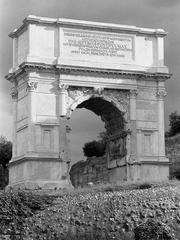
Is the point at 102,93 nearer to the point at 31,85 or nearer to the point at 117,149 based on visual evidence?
the point at 117,149

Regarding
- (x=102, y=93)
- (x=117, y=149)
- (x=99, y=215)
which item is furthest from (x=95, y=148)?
(x=99, y=215)

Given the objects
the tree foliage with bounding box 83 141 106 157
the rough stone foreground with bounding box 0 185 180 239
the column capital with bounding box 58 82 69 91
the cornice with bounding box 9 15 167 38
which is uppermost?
the cornice with bounding box 9 15 167 38

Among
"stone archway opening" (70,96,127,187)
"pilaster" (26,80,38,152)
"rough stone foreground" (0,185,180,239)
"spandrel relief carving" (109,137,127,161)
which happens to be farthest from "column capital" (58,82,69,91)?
"rough stone foreground" (0,185,180,239)

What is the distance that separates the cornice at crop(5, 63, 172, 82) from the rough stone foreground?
1682 centimetres

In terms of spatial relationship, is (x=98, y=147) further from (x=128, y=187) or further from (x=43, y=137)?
(x=128, y=187)

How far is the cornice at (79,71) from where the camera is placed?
108 feet

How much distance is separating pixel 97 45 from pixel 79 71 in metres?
1.84

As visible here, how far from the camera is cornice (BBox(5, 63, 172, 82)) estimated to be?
32.8m

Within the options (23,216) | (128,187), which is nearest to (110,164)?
(128,187)

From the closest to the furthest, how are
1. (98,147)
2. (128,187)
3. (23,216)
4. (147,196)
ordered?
1. (23,216)
2. (147,196)
3. (128,187)
4. (98,147)

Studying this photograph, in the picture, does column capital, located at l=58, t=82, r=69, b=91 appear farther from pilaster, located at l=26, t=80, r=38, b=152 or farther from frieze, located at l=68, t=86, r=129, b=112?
pilaster, located at l=26, t=80, r=38, b=152

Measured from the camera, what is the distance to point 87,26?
111ft

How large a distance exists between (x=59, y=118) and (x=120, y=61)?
4402 mm

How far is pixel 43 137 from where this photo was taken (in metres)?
32.8
